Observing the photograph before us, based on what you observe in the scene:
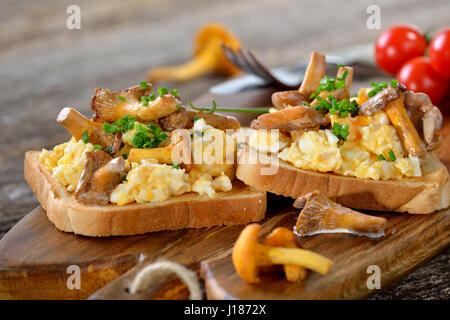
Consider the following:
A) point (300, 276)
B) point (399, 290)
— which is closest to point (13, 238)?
point (300, 276)

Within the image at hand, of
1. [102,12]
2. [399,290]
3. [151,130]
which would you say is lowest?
[399,290]

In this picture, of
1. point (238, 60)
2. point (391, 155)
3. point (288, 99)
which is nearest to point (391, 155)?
point (391, 155)

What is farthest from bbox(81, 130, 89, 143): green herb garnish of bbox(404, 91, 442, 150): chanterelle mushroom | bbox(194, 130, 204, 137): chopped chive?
bbox(404, 91, 442, 150): chanterelle mushroom

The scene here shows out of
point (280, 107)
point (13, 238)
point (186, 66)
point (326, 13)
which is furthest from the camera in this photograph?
point (326, 13)

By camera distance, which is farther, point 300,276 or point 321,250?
point 321,250

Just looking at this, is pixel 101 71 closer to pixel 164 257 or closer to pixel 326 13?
pixel 326 13

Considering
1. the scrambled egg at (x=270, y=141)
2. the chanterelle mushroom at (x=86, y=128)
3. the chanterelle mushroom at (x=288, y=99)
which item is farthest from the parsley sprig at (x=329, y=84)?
the chanterelle mushroom at (x=86, y=128)

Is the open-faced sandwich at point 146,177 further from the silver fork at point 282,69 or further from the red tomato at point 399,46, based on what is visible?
the red tomato at point 399,46
